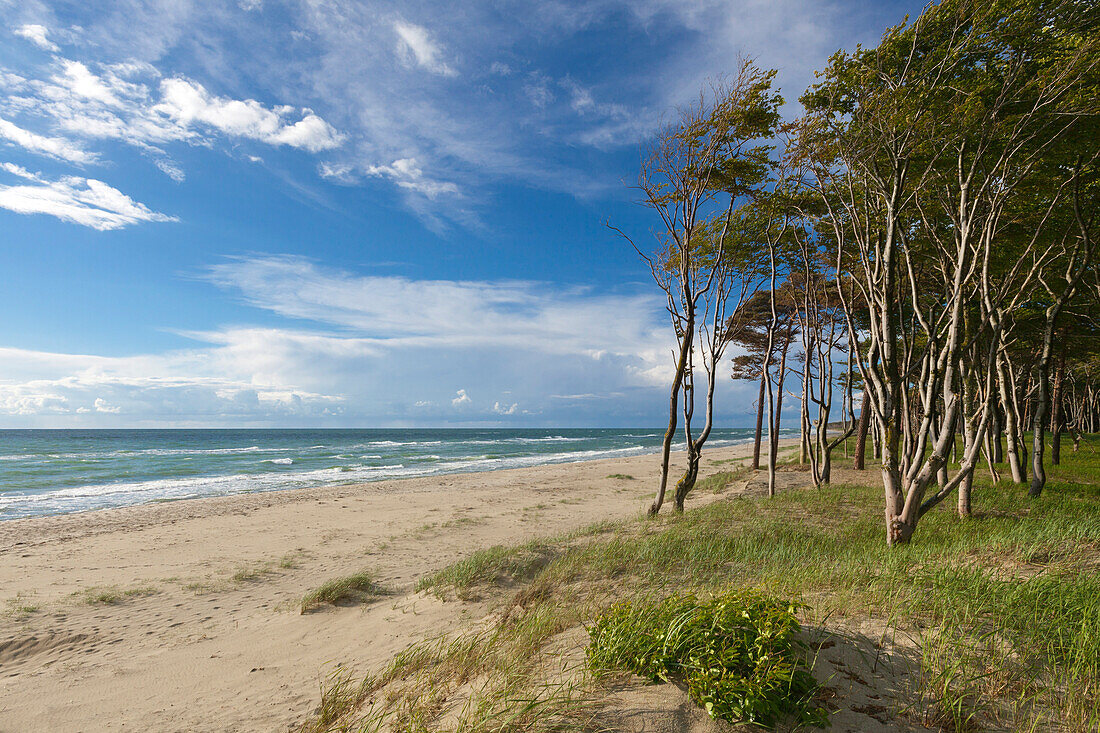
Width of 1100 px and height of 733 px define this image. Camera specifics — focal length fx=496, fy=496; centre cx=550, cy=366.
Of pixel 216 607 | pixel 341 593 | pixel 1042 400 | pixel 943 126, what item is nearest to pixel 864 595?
pixel 341 593

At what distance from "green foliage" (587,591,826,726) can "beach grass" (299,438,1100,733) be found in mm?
292

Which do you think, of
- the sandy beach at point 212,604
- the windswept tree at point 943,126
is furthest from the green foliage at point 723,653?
the windswept tree at point 943,126

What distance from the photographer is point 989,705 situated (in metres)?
2.94

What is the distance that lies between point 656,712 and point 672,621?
1.90 feet

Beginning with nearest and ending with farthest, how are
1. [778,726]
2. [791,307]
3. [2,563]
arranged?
[778,726], [2,563], [791,307]

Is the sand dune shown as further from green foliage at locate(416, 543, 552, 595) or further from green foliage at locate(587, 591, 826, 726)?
green foliage at locate(416, 543, 552, 595)

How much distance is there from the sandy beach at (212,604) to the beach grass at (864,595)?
1055mm

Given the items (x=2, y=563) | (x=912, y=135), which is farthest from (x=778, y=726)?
(x=2, y=563)

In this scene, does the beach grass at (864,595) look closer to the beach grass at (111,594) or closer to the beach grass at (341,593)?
the beach grass at (341,593)

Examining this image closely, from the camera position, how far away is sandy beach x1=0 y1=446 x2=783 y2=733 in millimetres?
4559

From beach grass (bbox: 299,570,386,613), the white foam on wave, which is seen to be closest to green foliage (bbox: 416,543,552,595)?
beach grass (bbox: 299,570,386,613)

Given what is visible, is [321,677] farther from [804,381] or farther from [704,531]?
[804,381]

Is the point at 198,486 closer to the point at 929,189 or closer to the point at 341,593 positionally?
the point at 341,593

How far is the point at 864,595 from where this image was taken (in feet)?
14.3
